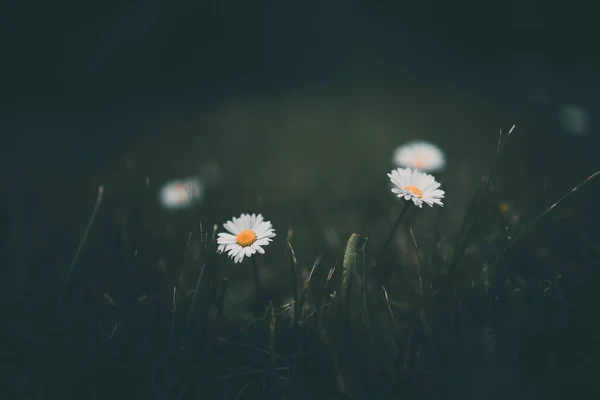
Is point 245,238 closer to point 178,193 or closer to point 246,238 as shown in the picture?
point 246,238

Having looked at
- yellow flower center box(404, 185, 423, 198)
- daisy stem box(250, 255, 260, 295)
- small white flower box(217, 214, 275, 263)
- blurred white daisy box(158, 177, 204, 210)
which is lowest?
daisy stem box(250, 255, 260, 295)

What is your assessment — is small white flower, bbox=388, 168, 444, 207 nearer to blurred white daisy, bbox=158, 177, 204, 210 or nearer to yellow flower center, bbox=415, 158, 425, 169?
yellow flower center, bbox=415, 158, 425, 169

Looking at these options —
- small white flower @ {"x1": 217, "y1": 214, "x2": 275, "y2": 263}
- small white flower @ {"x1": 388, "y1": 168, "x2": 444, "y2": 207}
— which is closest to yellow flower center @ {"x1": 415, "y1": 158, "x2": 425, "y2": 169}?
small white flower @ {"x1": 388, "y1": 168, "x2": 444, "y2": 207}

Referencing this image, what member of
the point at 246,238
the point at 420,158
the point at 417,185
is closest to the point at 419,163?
the point at 420,158

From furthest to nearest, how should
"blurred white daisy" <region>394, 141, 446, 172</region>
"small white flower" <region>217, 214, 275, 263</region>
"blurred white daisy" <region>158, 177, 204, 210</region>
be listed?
"blurred white daisy" <region>158, 177, 204, 210</region>, "blurred white daisy" <region>394, 141, 446, 172</region>, "small white flower" <region>217, 214, 275, 263</region>

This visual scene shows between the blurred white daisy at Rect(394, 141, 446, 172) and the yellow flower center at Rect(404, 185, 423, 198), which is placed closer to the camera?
the yellow flower center at Rect(404, 185, 423, 198)

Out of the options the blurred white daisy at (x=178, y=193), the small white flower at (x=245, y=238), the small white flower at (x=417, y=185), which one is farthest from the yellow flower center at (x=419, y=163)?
the blurred white daisy at (x=178, y=193)
